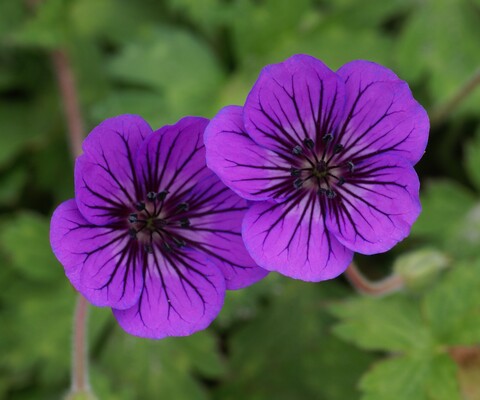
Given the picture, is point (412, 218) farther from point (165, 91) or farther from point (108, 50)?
point (108, 50)

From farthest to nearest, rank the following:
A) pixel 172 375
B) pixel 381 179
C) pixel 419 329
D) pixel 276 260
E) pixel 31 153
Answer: pixel 31 153 < pixel 172 375 < pixel 419 329 < pixel 381 179 < pixel 276 260

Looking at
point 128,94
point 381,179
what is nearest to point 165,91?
point 128,94

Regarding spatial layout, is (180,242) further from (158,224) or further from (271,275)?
(271,275)

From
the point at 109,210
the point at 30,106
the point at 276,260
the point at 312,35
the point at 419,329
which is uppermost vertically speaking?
the point at 30,106

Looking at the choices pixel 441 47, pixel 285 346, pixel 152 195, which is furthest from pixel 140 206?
pixel 441 47

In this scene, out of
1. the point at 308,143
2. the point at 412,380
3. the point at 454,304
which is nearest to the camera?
the point at 308,143
